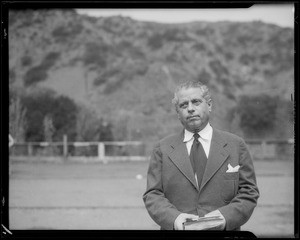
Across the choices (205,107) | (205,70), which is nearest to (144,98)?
(205,70)

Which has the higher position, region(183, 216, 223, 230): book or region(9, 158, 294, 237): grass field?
region(183, 216, 223, 230): book

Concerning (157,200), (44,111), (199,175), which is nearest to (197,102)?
(199,175)

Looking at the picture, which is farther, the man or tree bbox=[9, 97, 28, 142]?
tree bbox=[9, 97, 28, 142]

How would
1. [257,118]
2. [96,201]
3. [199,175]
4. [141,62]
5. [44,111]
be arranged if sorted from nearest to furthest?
[199,175]
[257,118]
[44,111]
[141,62]
[96,201]

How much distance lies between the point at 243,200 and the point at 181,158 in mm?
309

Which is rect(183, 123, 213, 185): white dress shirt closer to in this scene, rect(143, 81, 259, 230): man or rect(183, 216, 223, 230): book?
rect(143, 81, 259, 230): man

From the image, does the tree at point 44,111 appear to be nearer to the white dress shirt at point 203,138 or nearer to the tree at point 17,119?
the tree at point 17,119

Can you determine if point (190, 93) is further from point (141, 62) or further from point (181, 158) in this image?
point (141, 62)

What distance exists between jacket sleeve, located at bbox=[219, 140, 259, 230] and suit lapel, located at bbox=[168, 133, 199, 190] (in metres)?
0.17

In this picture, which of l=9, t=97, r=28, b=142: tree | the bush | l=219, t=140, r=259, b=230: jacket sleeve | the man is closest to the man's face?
the man

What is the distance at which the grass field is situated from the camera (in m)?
2.97

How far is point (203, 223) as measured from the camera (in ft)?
6.08

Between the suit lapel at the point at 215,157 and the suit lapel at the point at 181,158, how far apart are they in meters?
0.06
